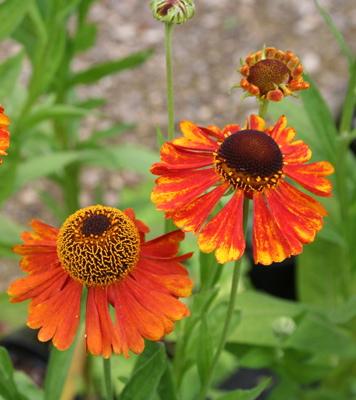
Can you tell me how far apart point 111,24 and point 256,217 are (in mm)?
2205

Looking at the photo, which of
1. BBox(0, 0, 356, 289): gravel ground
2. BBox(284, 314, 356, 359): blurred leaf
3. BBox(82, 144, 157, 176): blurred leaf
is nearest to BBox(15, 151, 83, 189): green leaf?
BBox(82, 144, 157, 176): blurred leaf

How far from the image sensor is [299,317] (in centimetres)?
105

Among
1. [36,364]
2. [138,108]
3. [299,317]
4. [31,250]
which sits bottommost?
[36,364]

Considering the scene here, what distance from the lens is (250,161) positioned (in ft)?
2.27

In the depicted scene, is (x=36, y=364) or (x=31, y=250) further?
(x=36, y=364)

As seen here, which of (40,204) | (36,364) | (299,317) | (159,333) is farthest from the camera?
(40,204)

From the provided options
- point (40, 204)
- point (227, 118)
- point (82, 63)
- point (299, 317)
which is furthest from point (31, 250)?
point (82, 63)

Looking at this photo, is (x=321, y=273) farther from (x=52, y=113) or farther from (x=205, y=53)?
(x=205, y=53)

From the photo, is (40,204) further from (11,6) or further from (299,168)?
(299,168)

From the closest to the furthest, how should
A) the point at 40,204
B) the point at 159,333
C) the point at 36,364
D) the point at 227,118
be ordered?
the point at 159,333 < the point at 36,364 < the point at 40,204 < the point at 227,118

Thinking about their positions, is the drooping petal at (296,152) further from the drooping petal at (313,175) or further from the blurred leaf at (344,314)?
the blurred leaf at (344,314)

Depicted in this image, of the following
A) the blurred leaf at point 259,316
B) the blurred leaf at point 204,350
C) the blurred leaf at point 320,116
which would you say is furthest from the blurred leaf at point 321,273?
the blurred leaf at point 204,350

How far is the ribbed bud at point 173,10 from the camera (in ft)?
2.29

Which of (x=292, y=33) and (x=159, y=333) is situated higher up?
(x=292, y=33)
